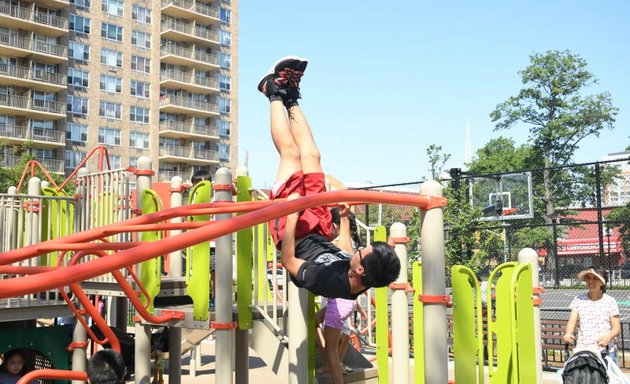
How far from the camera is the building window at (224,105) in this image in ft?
194

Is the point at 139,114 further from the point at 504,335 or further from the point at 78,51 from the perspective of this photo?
the point at 504,335

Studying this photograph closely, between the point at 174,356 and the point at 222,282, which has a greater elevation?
the point at 222,282

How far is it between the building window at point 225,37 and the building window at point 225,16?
99 centimetres

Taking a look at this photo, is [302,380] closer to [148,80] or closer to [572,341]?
[572,341]

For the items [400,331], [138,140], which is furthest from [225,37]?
[400,331]

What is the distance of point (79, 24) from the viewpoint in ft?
163

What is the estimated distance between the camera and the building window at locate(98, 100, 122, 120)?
50.9 metres

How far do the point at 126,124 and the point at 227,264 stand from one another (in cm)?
4975

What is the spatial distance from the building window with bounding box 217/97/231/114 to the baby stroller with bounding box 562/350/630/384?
5499 centimetres

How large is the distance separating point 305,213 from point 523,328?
181cm

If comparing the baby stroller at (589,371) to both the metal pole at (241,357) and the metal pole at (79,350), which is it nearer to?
the metal pole at (241,357)

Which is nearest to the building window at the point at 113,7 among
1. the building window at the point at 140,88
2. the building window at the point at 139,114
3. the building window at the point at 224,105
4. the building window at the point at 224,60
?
the building window at the point at 140,88

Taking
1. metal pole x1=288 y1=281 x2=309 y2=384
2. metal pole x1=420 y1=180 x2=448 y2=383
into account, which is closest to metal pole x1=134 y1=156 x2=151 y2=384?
metal pole x1=288 y1=281 x2=309 y2=384

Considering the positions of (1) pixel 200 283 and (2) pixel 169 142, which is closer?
(1) pixel 200 283
